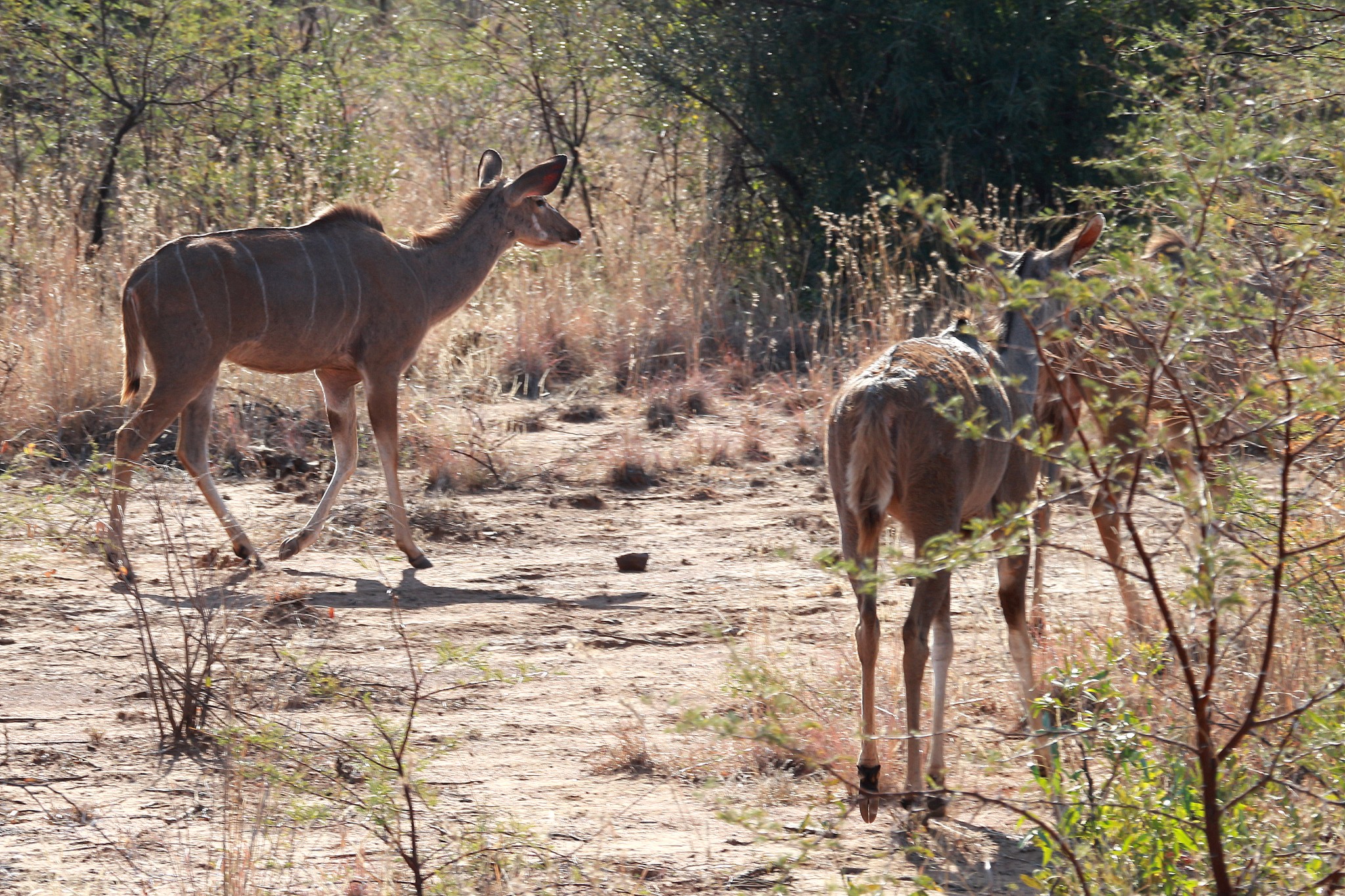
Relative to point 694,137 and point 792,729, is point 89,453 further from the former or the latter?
point 694,137

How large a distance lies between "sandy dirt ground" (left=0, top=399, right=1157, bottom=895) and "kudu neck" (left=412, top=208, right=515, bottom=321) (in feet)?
3.92

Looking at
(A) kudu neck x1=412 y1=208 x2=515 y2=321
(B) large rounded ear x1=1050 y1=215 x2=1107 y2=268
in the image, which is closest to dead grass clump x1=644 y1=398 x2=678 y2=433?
(A) kudu neck x1=412 y1=208 x2=515 y2=321

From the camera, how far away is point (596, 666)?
19.9 feet

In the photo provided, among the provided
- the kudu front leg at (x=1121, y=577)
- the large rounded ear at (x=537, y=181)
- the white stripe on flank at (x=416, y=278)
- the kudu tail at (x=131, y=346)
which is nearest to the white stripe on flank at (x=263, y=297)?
the kudu tail at (x=131, y=346)

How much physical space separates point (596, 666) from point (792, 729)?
1.18m

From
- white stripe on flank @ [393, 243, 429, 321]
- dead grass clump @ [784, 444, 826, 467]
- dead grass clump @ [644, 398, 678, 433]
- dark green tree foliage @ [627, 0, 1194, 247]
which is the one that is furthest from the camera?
dark green tree foliage @ [627, 0, 1194, 247]

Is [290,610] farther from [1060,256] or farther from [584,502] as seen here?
[1060,256]

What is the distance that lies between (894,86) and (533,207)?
11.9 ft

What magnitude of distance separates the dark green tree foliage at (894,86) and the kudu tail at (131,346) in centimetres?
616

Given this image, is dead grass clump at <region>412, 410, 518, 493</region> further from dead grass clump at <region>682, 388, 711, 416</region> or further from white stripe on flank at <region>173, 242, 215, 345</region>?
white stripe on flank at <region>173, 242, 215, 345</region>

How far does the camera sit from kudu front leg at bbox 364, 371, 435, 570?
7.48m

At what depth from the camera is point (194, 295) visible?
6840 mm

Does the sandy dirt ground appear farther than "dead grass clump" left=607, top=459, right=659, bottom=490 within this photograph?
No

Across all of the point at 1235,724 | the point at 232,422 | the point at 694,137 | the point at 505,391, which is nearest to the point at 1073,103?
the point at 694,137
